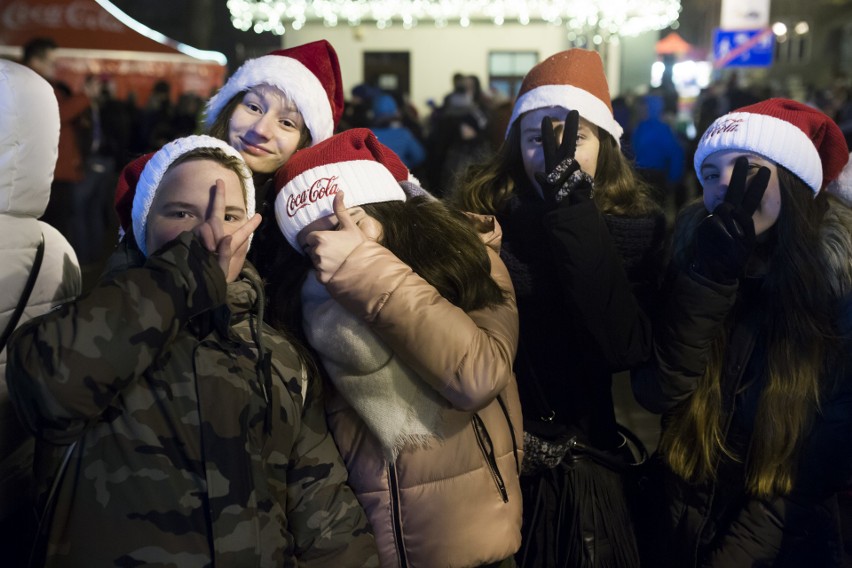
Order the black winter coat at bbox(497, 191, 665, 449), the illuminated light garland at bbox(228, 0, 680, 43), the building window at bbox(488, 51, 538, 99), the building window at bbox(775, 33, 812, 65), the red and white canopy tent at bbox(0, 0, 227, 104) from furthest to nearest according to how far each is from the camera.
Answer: the building window at bbox(775, 33, 812, 65), the building window at bbox(488, 51, 538, 99), the red and white canopy tent at bbox(0, 0, 227, 104), the illuminated light garland at bbox(228, 0, 680, 43), the black winter coat at bbox(497, 191, 665, 449)

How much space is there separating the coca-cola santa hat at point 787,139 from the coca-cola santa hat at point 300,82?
4.00ft

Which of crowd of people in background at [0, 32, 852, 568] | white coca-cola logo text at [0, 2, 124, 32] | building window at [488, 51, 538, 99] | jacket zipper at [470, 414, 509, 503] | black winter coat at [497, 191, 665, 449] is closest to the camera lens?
crowd of people in background at [0, 32, 852, 568]

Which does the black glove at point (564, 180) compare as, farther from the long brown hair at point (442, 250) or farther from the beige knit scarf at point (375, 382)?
the beige knit scarf at point (375, 382)

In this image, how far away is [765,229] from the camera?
220 cm

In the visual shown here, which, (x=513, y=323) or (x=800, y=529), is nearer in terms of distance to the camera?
(x=513, y=323)

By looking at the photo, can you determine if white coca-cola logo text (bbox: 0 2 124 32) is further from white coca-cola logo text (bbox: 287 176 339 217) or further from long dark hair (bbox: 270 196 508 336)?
long dark hair (bbox: 270 196 508 336)

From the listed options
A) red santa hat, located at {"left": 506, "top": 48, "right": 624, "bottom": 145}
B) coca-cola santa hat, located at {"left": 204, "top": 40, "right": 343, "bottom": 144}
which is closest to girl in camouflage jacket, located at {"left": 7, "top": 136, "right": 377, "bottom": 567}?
coca-cola santa hat, located at {"left": 204, "top": 40, "right": 343, "bottom": 144}

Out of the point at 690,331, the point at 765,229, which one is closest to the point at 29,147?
the point at 690,331

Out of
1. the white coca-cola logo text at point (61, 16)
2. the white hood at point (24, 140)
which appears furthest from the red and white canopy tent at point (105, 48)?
the white hood at point (24, 140)

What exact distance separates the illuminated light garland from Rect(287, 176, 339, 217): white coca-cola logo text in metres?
13.3

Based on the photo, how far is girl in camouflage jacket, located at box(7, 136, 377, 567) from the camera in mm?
1559

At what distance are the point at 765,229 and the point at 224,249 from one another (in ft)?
4.73

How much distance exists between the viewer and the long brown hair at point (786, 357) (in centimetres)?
214

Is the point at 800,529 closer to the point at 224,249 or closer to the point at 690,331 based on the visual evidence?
the point at 690,331
